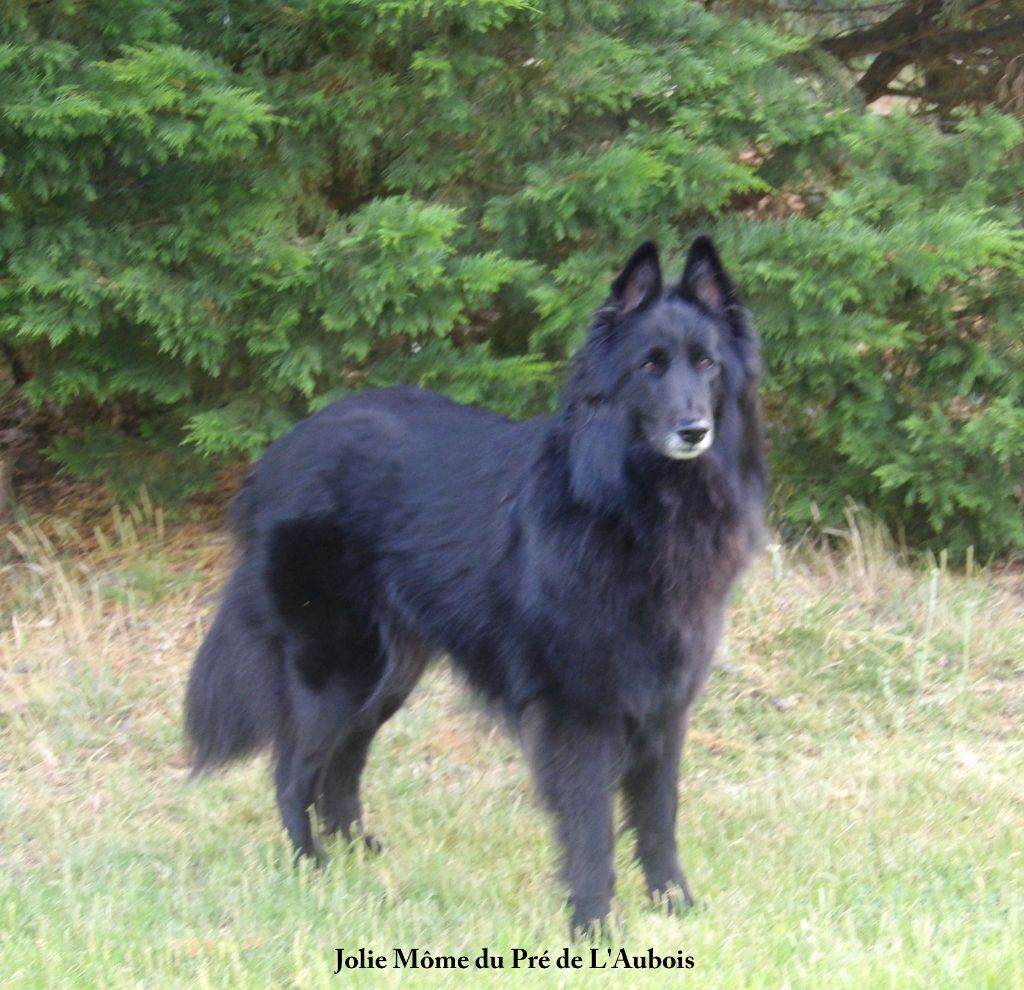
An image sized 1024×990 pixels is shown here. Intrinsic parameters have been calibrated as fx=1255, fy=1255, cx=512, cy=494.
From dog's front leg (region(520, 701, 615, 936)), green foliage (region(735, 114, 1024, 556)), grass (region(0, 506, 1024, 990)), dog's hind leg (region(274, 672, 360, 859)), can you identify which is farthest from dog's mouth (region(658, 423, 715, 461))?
green foliage (region(735, 114, 1024, 556))

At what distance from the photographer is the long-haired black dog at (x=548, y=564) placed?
11.7 ft

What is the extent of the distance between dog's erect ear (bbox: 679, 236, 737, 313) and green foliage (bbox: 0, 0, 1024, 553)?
1800mm

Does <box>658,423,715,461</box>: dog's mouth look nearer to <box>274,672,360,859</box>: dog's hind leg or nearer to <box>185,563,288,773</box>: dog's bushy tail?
<box>274,672,360,859</box>: dog's hind leg

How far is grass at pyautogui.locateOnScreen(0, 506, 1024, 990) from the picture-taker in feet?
11.2

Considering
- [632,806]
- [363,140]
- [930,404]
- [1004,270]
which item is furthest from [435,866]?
[1004,270]

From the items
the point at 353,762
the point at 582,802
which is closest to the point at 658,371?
the point at 582,802

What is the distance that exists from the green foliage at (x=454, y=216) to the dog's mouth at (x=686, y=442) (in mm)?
2133

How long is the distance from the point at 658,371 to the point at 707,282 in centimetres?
36

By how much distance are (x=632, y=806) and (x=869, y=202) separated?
3418 mm

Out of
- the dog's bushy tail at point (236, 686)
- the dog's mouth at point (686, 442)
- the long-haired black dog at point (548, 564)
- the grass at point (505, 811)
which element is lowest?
the grass at point (505, 811)

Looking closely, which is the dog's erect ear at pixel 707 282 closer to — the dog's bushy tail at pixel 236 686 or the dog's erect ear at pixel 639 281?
the dog's erect ear at pixel 639 281

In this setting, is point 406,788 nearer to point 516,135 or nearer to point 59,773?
point 59,773

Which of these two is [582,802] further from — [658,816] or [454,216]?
[454,216]

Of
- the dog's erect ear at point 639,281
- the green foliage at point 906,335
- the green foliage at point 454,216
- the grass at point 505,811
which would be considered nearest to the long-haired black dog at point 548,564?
the dog's erect ear at point 639,281
